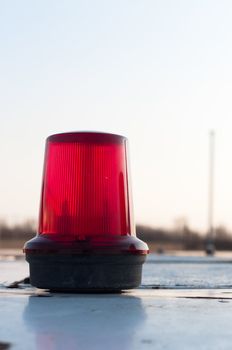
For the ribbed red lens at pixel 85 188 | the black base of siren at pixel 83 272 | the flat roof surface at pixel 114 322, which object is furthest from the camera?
the ribbed red lens at pixel 85 188

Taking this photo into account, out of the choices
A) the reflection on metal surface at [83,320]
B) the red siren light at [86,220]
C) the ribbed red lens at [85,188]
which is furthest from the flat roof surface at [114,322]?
the ribbed red lens at [85,188]

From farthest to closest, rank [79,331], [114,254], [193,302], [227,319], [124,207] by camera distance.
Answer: [124,207]
[114,254]
[193,302]
[227,319]
[79,331]

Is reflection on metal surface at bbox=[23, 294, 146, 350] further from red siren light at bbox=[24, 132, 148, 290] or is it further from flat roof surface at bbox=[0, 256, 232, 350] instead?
red siren light at bbox=[24, 132, 148, 290]

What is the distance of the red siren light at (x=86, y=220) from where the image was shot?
117 inches

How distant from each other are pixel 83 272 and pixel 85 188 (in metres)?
0.39

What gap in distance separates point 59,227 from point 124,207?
328 millimetres

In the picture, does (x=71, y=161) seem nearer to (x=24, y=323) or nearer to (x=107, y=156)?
(x=107, y=156)

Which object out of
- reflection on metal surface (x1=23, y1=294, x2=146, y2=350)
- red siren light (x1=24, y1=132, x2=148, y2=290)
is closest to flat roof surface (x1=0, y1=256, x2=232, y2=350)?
reflection on metal surface (x1=23, y1=294, x2=146, y2=350)

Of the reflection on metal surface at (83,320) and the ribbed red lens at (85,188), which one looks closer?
the reflection on metal surface at (83,320)

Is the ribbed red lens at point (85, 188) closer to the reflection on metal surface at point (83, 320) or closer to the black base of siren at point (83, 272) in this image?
the black base of siren at point (83, 272)

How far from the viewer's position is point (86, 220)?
10.0ft

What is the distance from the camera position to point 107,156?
318cm

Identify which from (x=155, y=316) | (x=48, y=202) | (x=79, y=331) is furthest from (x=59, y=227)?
(x=79, y=331)

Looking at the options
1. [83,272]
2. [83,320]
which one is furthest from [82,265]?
[83,320]
